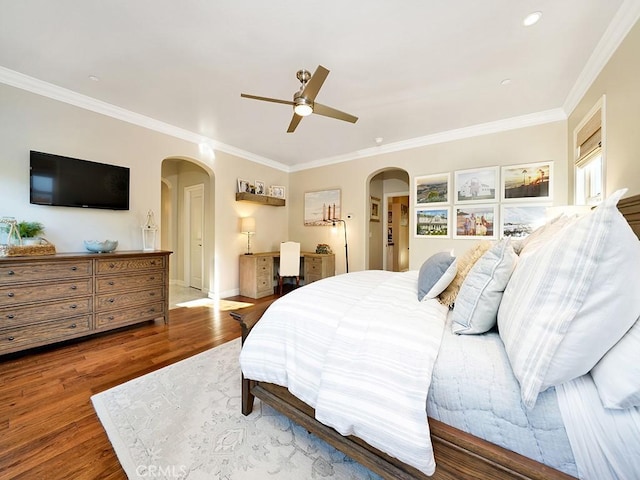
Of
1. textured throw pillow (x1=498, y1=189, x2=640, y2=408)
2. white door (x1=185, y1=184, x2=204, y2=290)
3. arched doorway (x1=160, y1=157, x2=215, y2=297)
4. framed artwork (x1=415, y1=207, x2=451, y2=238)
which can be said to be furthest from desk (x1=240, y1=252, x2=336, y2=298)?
textured throw pillow (x1=498, y1=189, x2=640, y2=408)

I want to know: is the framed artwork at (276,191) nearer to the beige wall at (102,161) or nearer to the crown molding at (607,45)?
the beige wall at (102,161)

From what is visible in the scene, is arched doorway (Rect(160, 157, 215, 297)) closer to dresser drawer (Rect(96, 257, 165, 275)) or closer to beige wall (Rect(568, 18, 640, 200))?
dresser drawer (Rect(96, 257, 165, 275))

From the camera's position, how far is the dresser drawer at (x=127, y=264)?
8.53ft

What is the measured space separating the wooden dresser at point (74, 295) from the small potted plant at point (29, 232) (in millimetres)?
341

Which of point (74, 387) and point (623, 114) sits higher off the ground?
point (623, 114)

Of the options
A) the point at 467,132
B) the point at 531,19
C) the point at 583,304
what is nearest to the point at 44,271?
the point at 583,304

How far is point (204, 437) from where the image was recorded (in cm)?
139

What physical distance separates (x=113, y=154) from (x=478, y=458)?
4249 mm

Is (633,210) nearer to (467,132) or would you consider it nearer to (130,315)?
(467,132)

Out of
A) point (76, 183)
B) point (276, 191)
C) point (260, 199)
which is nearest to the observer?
point (76, 183)

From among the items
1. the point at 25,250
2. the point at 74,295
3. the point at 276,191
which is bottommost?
the point at 74,295

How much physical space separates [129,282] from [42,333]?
2.50ft

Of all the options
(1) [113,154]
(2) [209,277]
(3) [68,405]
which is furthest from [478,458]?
(2) [209,277]

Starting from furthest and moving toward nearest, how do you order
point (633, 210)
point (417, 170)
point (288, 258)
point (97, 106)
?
point (288, 258), point (417, 170), point (97, 106), point (633, 210)
